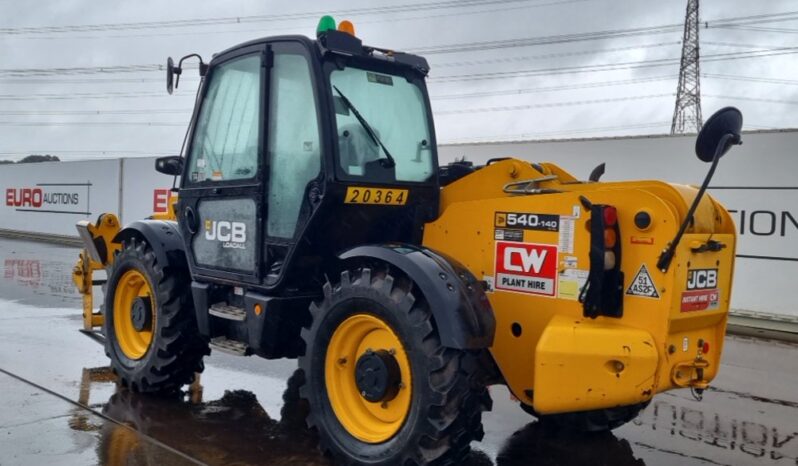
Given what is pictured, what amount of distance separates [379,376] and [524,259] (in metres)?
1.07

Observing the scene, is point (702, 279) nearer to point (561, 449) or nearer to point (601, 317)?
point (601, 317)

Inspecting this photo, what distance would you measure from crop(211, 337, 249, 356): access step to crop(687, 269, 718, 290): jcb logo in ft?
9.32

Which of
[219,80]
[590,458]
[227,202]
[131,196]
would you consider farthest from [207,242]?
[131,196]

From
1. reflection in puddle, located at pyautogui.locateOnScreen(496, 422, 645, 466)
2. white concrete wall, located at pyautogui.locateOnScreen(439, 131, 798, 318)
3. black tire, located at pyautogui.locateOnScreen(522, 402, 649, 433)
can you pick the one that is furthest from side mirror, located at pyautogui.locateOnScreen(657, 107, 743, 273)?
white concrete wall, located at pyautogui.locateOnScreen(439, 131, 798, 318)

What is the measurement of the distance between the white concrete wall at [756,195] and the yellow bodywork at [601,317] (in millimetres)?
6450

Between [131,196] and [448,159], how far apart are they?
36.2ft

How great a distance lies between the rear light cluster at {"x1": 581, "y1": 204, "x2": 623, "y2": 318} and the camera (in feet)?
13.3

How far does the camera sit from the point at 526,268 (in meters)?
4.45

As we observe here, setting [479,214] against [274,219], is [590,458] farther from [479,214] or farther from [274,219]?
[274,219]

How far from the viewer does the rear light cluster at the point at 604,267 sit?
4.04 m

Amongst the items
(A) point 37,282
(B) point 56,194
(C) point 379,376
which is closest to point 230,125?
(C) point 379,376

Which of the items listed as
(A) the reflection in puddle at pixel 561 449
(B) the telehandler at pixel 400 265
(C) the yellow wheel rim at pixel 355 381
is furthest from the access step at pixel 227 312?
(A) the reflection in puddle at pixel 561 449

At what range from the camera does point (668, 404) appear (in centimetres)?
645

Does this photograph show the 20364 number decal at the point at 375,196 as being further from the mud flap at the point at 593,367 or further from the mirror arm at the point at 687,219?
the mirror arm at the point at 687,219
